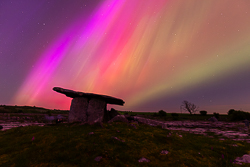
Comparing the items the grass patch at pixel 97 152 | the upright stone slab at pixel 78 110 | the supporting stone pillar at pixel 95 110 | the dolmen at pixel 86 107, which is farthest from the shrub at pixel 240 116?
the upright stone slab at pixel 78 110

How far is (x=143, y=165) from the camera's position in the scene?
687 centimetres

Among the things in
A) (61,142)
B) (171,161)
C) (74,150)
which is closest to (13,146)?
(61,142)

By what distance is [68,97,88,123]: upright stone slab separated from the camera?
17281mm

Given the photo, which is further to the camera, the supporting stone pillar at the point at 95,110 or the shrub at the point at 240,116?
the shrub at the point at 240,116

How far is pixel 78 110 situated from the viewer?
17.7m

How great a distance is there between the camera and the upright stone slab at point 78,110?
56.7 ft

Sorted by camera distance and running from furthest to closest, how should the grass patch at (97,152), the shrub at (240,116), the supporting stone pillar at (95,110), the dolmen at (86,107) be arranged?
the shrub at (240,116) → the dolmen at (86,107) → the supporting stone pillar at (95,110) → the grass patch at (97,152)

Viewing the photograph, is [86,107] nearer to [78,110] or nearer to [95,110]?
[78,110]

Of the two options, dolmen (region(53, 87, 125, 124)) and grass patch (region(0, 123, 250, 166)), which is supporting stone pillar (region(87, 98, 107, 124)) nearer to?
dolmen (region(53, 87, 125, 124))

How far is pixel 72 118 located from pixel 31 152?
8.76 metres

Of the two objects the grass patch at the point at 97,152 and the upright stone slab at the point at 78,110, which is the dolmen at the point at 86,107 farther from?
the grass patch at the point at 97,152

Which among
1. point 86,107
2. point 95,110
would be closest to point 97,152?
point 95,110

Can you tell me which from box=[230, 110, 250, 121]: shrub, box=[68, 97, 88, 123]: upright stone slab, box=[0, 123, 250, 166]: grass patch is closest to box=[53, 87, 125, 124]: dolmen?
box=[68, 97, 88, 123]: upright stone slab

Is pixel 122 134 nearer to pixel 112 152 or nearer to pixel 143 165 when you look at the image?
pixel 112 152
